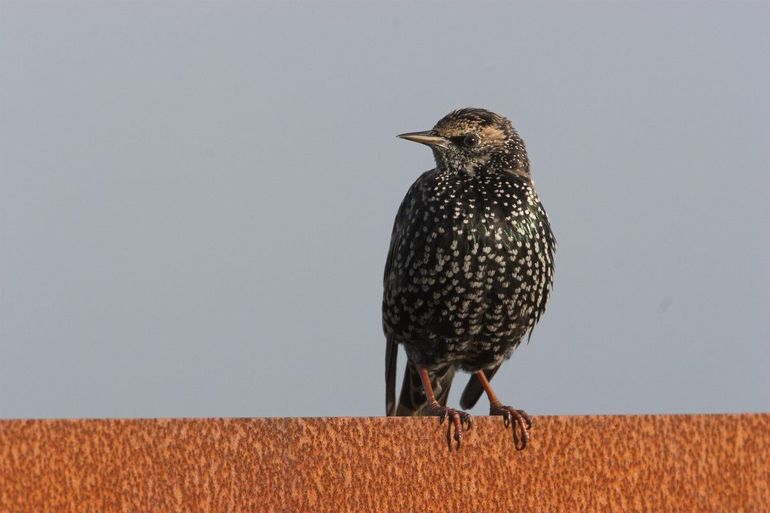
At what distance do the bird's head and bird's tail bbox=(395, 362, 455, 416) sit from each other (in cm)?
103

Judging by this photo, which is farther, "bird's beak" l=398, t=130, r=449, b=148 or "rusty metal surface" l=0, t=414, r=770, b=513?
"bird's beak" l=398, t=130, r=449, b=148

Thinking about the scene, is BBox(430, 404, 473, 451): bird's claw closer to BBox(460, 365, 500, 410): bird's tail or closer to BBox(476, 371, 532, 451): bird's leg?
BBox(476, 371, 532, 451): bird's leg

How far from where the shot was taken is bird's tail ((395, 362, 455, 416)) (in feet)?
19.4

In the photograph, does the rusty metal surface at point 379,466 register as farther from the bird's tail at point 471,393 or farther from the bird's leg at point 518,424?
the bird's tail at point 471,393

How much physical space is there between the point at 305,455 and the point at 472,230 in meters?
2.11

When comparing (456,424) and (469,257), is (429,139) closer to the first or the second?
(469,257)

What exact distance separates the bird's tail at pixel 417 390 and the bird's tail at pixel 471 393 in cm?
14

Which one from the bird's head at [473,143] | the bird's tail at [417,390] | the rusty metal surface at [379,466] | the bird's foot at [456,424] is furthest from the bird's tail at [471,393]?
the rusty metal surface at [379,466]

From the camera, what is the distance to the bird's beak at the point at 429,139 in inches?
220

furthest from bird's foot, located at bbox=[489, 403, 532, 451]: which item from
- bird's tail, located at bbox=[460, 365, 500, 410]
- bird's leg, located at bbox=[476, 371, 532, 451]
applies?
bird's tail, located at bbox=[460, 365, 500, 410]

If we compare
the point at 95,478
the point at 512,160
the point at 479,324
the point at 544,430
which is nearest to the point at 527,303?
the point at 479,324

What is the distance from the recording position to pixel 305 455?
131 inches

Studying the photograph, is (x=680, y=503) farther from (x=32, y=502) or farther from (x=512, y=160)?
(x=512, y=160)

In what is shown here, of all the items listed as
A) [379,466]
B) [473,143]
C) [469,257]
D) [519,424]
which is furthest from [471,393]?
[379,466]
